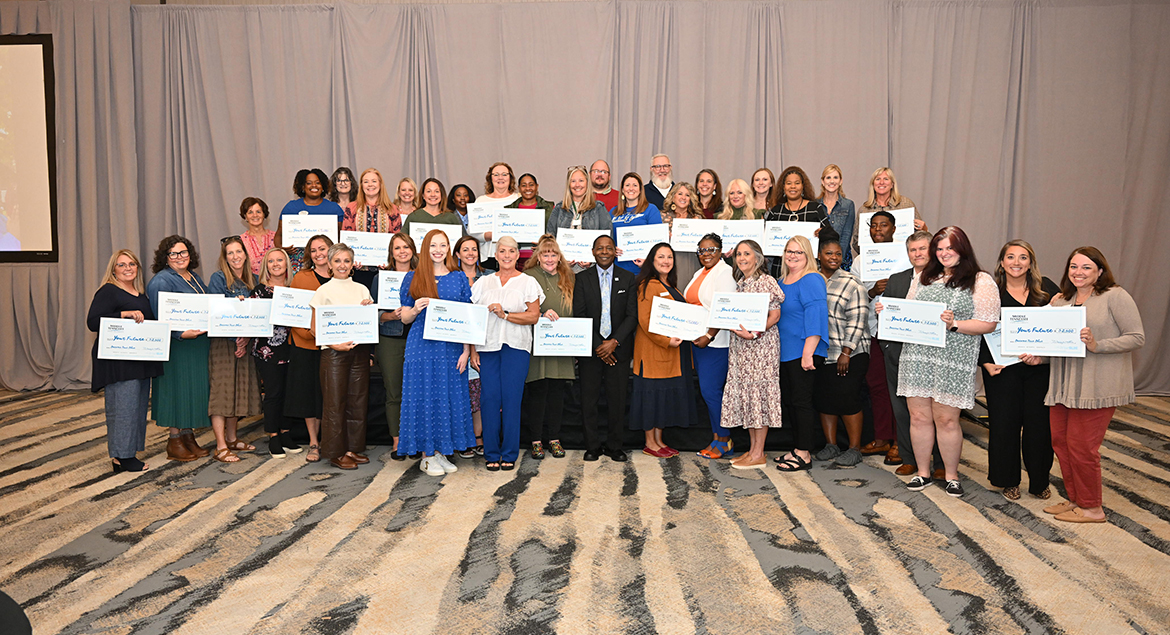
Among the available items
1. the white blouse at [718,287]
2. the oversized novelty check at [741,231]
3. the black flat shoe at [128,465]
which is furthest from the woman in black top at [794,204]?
the black flat shoe at [128,465]

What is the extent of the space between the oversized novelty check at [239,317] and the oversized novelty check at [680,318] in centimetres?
268

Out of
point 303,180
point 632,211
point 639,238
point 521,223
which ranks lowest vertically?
point 639,238

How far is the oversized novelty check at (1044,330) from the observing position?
3576 millimetres

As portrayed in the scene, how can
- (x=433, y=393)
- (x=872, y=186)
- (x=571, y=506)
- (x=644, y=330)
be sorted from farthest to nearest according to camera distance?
(x=872, y=186) → (x=644, y=330) → (x=433, y=393) → (x=571, y=506)

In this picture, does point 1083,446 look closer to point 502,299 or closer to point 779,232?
point 779,232

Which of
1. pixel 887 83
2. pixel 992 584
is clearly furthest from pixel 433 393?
pixel 887 83

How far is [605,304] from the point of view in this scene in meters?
4.97

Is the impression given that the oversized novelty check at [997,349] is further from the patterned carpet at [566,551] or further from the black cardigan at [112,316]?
the black cardigan at [112,316]

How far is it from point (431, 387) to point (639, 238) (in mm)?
1931

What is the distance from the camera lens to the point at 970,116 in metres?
7.77

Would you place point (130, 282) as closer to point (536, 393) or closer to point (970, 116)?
point (536, 393)

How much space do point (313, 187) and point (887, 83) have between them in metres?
6.19

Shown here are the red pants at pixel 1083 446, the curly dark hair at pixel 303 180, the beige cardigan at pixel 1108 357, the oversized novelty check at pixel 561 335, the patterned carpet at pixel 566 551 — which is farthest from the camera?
the curly dark hair at pixel 303 180

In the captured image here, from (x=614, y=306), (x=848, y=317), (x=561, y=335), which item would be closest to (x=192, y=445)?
(x=561, y=335)
